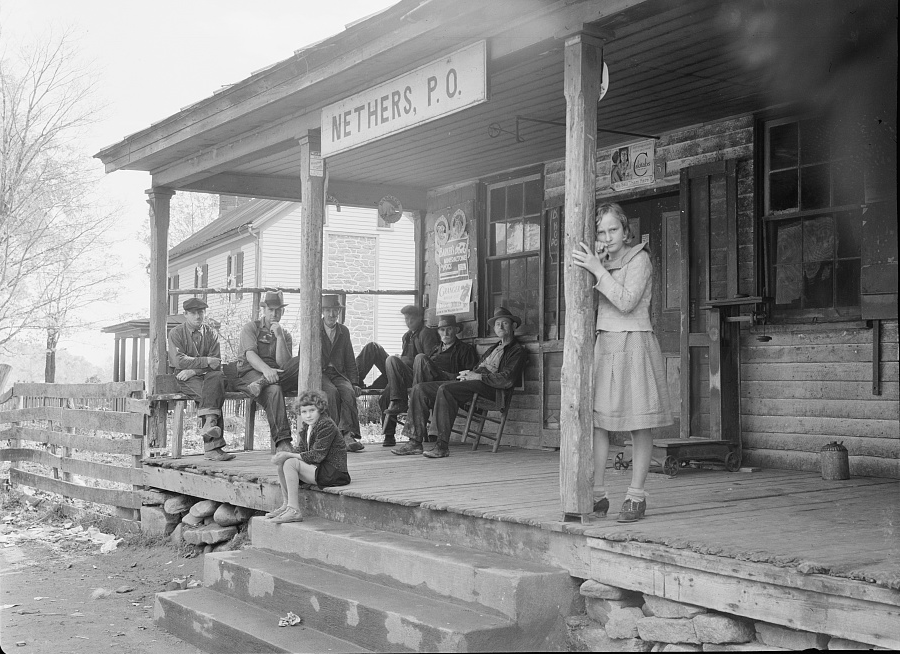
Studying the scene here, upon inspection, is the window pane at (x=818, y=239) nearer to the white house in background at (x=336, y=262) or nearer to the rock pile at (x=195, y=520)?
the rock pile at (x=195, y=520)

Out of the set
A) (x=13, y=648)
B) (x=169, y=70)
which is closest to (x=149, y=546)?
(x=13, y=648)

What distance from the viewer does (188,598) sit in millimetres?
5969

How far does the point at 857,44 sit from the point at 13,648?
636 centimetres

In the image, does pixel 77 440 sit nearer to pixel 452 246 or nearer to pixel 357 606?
pixel 452 246

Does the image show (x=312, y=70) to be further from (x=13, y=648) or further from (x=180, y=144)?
(x=13, y=648)

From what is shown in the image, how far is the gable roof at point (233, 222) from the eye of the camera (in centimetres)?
2655

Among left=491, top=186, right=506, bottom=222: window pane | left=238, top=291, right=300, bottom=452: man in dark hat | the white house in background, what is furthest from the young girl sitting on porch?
the white house in background

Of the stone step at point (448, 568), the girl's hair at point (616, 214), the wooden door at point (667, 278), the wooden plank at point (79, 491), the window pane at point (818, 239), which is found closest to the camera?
the stone step at point (448, 568)

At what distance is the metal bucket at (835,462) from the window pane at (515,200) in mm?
4197

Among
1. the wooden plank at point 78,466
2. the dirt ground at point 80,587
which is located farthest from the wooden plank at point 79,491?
the dirt ground at point 80,587

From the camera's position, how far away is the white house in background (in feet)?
87.5

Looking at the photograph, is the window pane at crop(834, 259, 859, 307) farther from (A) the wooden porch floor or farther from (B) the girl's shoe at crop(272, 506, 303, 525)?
(B) the girl's shoe at crop(272, 506, 303, 525)

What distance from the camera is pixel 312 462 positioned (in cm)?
654

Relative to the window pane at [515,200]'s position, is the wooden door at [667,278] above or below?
below
